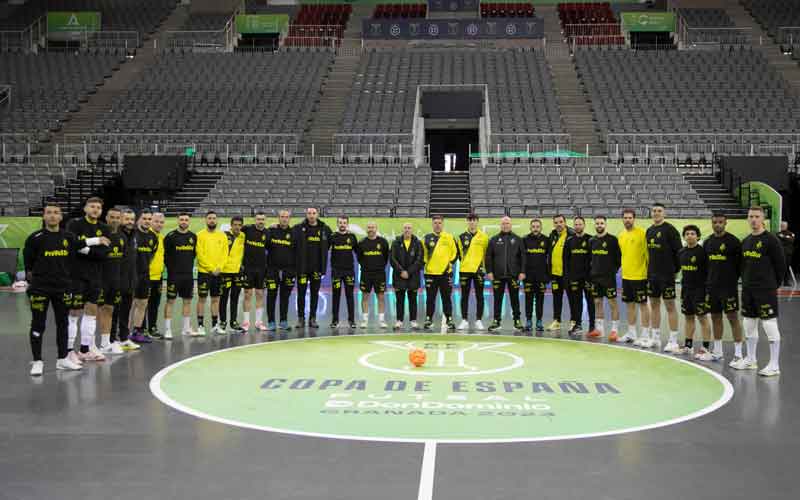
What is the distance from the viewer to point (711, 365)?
10438 millimetres

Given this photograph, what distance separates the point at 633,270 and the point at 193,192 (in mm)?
16917

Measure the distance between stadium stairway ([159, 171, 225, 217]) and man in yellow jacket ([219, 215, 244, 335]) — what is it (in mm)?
10935

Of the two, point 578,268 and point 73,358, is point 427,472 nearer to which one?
point 73,358

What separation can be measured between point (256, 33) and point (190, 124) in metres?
12.4

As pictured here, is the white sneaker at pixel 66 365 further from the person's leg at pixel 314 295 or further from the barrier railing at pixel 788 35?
the barrier railing at pixel 788 35

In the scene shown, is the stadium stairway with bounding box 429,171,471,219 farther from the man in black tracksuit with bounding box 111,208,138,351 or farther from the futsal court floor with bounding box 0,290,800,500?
the futsal court floor with bounding box 0,290,800,500

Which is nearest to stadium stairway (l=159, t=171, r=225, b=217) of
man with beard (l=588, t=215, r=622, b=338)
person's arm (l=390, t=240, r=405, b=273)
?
person's arm (l=390, t=240, r=405, b=273)

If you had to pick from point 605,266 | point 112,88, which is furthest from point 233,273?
point 112,88

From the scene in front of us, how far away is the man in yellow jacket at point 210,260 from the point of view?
42.3 ft

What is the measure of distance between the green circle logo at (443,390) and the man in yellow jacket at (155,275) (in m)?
1.93

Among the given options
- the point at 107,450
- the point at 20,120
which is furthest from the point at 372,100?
the point at 107,450

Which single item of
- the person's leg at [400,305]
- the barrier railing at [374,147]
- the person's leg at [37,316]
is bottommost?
the person's leg at [400,305]

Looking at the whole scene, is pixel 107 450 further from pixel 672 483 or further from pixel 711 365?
pixel 711 365

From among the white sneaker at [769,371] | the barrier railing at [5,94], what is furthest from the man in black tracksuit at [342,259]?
the barrier railing at [5,94]
